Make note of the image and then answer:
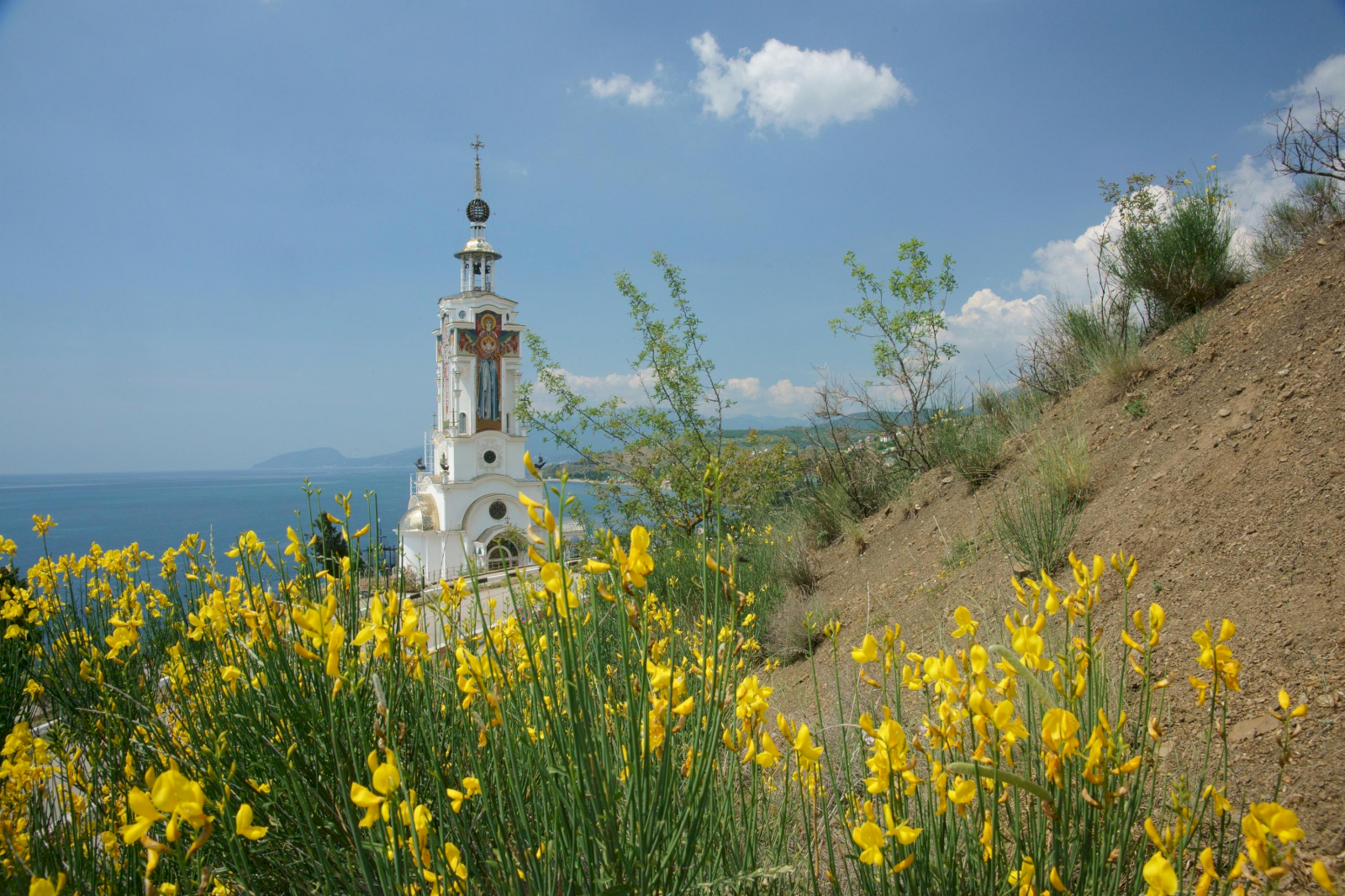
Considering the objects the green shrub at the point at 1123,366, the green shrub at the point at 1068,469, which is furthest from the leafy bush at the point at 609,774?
the green shrub at the point at 1123,366

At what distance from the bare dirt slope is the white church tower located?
21.5 m

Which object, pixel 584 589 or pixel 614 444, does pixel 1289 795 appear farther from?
pixel 614 444

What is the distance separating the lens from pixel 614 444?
8.47 metres

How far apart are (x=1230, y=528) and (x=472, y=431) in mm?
25209

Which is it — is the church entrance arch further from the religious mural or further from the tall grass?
the religious mural

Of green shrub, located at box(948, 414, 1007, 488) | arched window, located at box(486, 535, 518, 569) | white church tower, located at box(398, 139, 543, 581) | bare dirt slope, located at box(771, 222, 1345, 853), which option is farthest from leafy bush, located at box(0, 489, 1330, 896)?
white church tower, located at box(398, 139, 543, 581)

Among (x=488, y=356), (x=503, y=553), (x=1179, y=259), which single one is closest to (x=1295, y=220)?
(x=1179, y=259)


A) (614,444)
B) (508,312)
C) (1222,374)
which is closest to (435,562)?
(508,312)

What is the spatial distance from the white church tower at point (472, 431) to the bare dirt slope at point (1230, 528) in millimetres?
21513

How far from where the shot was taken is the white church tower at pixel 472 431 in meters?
25.3

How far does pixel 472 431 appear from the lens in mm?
25766

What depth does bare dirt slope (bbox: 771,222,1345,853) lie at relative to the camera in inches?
75.5

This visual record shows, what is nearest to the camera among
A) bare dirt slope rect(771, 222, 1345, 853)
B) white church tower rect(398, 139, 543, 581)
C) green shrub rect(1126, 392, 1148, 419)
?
bare dirt slope rect(771, 222, 1345, 853)

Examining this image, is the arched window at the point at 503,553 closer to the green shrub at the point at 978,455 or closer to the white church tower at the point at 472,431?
the green shrub at the point at 978,455
